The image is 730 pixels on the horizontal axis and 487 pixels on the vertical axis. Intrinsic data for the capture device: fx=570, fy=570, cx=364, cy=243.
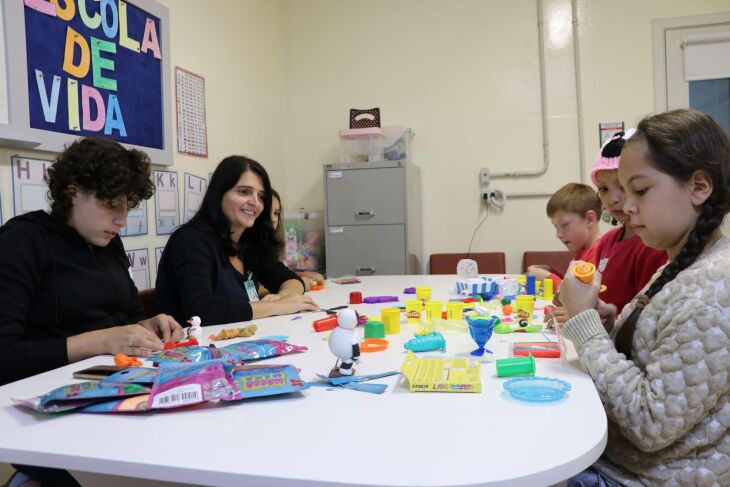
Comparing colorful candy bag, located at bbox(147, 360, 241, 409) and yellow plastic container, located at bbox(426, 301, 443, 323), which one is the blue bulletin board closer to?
colorful candy bag, located at bbox(147, 360, 241, 409)

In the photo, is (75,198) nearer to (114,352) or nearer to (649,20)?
(114,352)

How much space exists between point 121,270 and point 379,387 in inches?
43.5

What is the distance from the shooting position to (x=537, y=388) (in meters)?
1.03

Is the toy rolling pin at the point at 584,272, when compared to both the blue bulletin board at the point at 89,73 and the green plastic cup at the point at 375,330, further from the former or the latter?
the blue bulletin board at the point at 89,73

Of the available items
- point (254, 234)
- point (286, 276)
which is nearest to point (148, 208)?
point (254, 234)

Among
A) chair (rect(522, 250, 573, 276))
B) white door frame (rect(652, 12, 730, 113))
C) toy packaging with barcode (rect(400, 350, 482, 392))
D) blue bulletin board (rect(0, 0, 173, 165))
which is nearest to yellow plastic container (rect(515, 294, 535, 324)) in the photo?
toy packaging with barcode (rect(400, 350, 482, 392))

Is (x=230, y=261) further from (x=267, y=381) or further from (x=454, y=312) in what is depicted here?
(x=267, y=381)

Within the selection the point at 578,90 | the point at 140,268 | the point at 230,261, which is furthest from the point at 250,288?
the point at 578,90

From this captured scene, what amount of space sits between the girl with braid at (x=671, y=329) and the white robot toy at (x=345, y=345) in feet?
1.43

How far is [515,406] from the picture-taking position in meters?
0.95

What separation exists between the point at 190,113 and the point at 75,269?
1764 mm

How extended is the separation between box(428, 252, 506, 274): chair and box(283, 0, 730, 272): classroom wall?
4.9 inches

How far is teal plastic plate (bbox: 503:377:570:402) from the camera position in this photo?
3.20 feet

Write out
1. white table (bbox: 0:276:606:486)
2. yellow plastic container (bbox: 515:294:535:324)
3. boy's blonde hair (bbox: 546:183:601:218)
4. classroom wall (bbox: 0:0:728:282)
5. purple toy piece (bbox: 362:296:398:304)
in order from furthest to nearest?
classroom wall (bbox: 0:0:728:282), boy's blonde hair (bbox: 546:183:601:218), purple toy piece (bbox: 362:296:398:304), yellow plastic container (bbox: 515:294:535:324), white table (bbox: 0:276:606:486)
